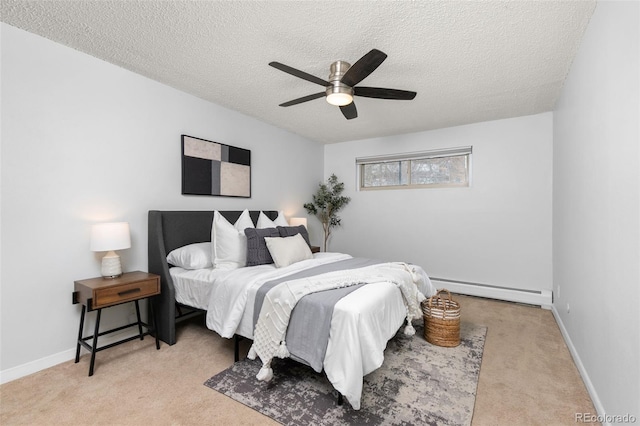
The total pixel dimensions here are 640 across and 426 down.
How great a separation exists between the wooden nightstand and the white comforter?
568 millimetres

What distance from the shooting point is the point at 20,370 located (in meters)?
2.11

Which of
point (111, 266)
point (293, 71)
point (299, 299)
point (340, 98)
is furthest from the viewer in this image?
point (111, 266)

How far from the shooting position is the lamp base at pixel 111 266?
242 cm

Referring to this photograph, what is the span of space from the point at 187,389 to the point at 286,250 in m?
1.39

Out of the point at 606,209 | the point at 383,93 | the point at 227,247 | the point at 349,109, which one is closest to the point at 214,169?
the point at 227,247

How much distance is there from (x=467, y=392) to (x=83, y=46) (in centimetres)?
387

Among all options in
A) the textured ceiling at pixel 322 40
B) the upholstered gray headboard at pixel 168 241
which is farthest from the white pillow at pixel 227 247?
the textured ceiling at pixel 322 40

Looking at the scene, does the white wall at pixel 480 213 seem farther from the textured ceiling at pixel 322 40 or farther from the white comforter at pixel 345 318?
the white comforter at pixel 345 318

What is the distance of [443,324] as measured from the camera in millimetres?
2578

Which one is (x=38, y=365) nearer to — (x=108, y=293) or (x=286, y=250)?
(x=108, y=293)

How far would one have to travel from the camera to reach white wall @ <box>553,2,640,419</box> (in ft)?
4.30

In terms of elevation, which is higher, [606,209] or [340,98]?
[340,98]

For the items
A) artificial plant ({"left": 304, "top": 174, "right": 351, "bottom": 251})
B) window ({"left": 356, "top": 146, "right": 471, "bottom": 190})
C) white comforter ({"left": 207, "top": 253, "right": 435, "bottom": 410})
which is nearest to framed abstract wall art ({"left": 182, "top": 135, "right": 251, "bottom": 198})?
white comforter ({"left": 207, "top": 253, "right": 435, "bottom": 410})

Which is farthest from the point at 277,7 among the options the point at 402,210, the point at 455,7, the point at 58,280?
the point at 402,210
